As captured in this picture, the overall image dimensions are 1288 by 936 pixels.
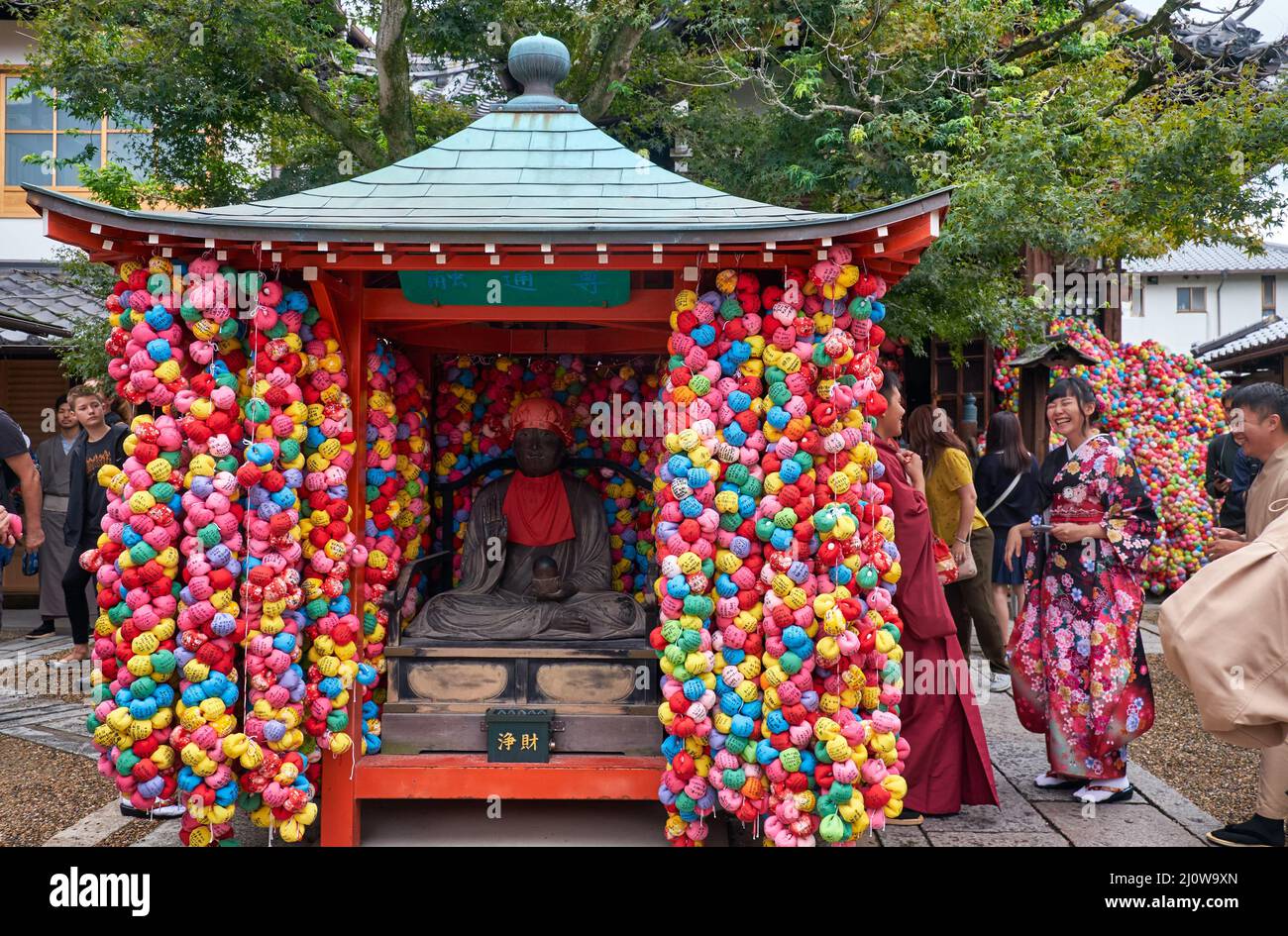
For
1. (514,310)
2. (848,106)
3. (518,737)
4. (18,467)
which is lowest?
(518,737)

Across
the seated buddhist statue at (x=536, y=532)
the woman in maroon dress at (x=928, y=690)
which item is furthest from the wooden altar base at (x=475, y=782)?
the woman in maroon dress at (x=928, y=690)

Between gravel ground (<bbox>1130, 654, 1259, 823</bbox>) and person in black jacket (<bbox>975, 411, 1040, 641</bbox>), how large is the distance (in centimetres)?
127

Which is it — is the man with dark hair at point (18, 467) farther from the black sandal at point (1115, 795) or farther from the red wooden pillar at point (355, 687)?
the black sandal at point (1115, 795)

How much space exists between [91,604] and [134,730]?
6.74 meters

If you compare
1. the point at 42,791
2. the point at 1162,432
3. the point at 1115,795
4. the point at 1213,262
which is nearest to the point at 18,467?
the point at 42,791

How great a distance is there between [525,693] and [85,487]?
4449 mm

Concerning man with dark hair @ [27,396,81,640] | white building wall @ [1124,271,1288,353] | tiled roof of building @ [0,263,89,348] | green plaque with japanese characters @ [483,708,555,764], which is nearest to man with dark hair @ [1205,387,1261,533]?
green plaque with japanese characters @ [483,708,555,764]

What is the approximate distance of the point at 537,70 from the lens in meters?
5.69

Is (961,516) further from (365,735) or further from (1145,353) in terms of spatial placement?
(1145,353)

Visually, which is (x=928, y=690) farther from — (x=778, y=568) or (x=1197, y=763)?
(x=1197, y=763)

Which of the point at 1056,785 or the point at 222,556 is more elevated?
the point at 222,556

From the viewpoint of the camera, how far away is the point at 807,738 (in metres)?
4.25

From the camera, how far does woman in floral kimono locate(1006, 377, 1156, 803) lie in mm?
5281

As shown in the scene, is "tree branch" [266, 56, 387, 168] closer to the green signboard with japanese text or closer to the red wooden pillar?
the red wooden pillar
